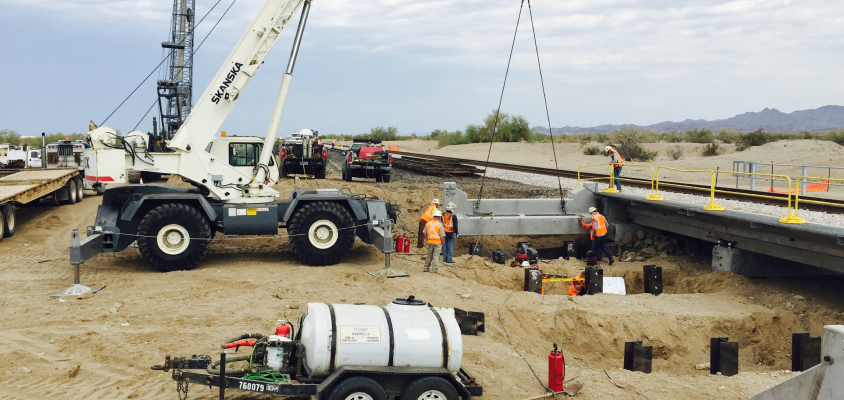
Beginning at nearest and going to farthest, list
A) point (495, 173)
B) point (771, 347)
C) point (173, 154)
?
point (771, 347), point (173, 154), point (495, 173)

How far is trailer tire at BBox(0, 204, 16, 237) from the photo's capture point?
16875mm

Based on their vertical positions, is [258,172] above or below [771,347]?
above

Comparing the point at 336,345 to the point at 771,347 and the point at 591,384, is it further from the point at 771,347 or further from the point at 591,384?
the point at 771,347

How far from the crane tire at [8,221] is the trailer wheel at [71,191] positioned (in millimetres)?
4555

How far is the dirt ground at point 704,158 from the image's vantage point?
105 ft

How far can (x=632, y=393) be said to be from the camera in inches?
321

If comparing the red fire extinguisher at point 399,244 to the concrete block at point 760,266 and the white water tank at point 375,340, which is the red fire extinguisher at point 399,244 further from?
the white water tank at point 375,340

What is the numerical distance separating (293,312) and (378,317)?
Answer: 4311 mm

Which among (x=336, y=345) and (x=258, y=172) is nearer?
(x=336, y=345)

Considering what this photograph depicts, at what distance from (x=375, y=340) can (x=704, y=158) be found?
1643 inches

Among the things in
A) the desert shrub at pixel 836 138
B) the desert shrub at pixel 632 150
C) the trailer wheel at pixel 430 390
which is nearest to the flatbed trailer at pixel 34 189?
the trailer wheel at pixel 430 390

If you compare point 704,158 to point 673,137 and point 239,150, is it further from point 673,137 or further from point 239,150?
point 239,150

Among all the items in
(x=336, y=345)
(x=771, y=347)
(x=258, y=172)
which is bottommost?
(x=771, y=347)

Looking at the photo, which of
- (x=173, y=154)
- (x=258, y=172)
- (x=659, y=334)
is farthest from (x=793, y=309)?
(x=173, y=154)
